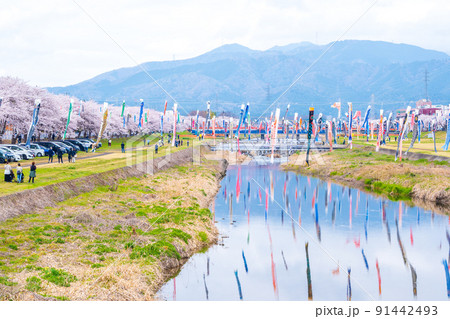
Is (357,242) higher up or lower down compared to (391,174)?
lower down

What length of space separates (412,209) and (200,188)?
22.0 meters

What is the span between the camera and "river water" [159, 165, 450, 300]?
92.3ft

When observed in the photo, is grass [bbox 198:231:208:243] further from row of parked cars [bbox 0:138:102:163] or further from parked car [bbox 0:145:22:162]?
parked car [bbox 0:145:22:162]

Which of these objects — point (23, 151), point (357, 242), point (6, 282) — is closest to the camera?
point (6, 282)

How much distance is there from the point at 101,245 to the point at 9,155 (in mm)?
35631

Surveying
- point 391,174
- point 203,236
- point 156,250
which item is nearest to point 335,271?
point 203,236

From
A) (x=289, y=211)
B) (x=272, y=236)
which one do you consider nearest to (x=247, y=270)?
(x=272, y=236)

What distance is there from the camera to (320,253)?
35875mm

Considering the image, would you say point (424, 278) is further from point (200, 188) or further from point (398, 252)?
point (200, 188)

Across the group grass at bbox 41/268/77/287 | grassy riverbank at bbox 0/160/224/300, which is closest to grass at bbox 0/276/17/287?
grassy riverbank at bbox 0/160/224/300

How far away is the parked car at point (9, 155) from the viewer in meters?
57.9

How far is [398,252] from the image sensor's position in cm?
3625

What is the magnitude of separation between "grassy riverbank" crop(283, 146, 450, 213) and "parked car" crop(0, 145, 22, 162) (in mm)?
41783

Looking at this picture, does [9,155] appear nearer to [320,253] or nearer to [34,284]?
[320,253]
